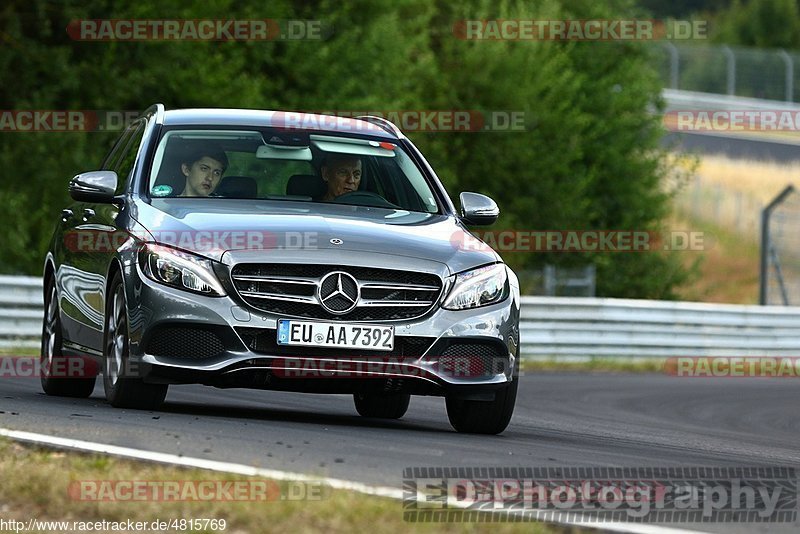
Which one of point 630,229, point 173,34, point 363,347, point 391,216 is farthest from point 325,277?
point 630,229

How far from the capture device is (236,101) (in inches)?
1276

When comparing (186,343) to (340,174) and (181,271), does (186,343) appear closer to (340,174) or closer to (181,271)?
(181,271)

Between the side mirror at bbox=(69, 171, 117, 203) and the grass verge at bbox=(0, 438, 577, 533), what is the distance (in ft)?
11.3

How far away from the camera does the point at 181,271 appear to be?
29.7 feet

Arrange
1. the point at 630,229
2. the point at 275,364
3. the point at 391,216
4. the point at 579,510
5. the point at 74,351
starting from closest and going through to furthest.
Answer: the point at 579,510, the point at 275,364, the point at 391,216, the point at 74,351, the point at 630,229

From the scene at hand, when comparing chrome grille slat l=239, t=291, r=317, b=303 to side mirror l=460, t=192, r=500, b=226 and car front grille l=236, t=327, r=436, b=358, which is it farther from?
side mirror l=460, t=192, r=500, b=226

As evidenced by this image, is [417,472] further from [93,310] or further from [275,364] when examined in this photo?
[93,310]

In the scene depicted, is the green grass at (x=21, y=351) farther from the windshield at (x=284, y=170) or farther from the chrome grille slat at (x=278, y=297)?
the chrome grille slat at (x=278, y=297)

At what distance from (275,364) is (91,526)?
11.1 feet

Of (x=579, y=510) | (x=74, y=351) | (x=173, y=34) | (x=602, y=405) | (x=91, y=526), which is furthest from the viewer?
(x=173, y=34)

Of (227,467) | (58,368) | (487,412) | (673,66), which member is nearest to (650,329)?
(58,368)

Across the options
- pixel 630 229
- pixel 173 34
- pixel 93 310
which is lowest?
pixel 630 229

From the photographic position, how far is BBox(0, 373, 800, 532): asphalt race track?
300 inches

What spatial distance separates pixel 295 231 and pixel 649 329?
674 inches
